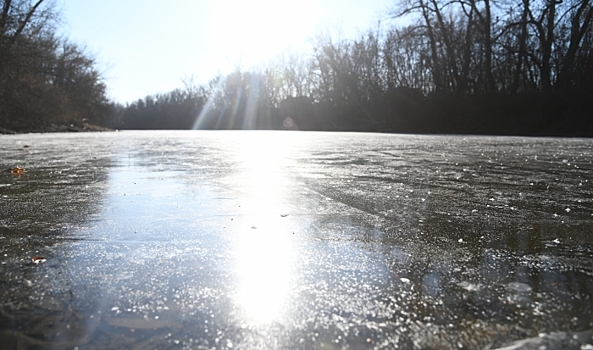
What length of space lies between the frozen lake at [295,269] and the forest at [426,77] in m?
16.9

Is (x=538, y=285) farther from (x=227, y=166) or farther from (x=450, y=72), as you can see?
(x=450, y=72)

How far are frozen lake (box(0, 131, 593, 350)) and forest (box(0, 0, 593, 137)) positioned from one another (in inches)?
664

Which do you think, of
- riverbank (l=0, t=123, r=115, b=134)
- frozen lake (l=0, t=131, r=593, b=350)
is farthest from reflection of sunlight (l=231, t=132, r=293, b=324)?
riverbank (l=0, t=123, r=115, b=134)

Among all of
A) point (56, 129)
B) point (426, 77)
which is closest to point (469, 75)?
point (426, 77)

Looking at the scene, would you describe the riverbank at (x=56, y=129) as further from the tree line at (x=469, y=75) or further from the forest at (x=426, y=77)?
the tree line at (x=469, y=75)

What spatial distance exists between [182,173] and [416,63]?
28164 millimetres

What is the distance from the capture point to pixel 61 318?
1078 millimetres

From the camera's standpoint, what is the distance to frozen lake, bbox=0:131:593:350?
101 cm

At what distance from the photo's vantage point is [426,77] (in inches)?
1148

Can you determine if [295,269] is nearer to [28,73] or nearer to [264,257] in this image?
[264,257]

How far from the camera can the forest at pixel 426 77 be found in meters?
19.1

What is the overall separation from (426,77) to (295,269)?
1170 inches

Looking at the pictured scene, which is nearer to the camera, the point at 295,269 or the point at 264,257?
the point at 295,269

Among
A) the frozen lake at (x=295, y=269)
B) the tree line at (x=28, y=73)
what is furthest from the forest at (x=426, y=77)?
the frozen lake at (x=295, y=269)
